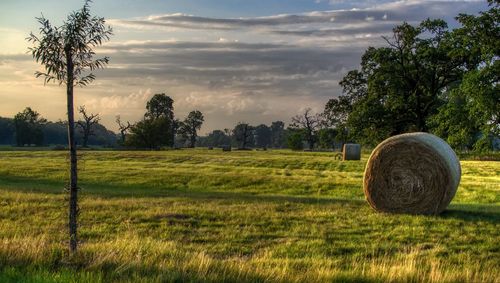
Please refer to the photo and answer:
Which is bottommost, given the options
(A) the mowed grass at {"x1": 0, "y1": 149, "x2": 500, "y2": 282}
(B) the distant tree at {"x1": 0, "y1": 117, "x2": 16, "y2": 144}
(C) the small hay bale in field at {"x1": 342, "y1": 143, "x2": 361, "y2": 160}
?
(A) the mowed grass at {"x1": 0, "y1": 149, "x2": 500, "y2": 282}

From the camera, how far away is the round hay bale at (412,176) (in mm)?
18672

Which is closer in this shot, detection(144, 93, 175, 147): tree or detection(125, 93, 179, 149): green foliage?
detection(125, 93, 179, 149): green foliage

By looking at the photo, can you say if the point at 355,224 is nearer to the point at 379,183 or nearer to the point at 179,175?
the point at 379,183

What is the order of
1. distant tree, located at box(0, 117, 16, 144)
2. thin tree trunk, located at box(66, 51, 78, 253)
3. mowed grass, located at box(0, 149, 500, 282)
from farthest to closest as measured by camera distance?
distant tree, located at box(0, 117, 16, 144)
thin tree trunk, located at box(66, 51, 78, 253)
mowed grass, located at box(0, 149, 500, 282)

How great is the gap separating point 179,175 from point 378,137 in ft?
73.6

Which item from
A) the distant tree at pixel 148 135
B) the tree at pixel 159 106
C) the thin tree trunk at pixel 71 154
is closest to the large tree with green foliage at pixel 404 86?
the thin tree trunk at pixel 71 154

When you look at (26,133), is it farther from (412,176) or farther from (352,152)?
(412,176)

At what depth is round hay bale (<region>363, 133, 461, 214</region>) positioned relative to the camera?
18.7 meters

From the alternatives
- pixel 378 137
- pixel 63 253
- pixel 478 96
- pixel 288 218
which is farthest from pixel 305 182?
pixel 63 253

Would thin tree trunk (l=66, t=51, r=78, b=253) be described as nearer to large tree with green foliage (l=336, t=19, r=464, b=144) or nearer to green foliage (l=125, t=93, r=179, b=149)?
large tree with green foliage (l=336, t=19, r=464, b=144)

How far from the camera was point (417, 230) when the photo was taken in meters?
15.1

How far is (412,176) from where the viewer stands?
1969cm

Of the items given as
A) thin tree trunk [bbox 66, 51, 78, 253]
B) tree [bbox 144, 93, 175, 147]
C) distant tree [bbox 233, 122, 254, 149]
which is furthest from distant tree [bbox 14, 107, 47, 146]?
thin tree trunk [bbox 66, 51, 78, 253]

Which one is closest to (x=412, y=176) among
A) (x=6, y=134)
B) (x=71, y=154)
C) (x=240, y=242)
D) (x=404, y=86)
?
(x=240, y=242)
